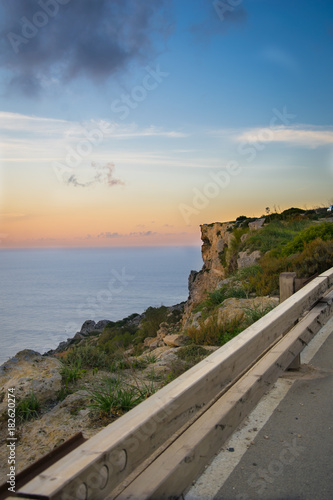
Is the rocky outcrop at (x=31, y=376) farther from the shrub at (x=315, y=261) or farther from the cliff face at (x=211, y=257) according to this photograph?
the cliff face at (x=211, y=257)

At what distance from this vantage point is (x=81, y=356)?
6570mm

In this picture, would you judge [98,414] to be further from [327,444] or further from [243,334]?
[327,444]

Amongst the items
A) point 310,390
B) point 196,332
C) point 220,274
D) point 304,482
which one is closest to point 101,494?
point 304,482

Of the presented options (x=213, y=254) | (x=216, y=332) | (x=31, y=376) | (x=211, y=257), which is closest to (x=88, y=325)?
(x=211, y=257)

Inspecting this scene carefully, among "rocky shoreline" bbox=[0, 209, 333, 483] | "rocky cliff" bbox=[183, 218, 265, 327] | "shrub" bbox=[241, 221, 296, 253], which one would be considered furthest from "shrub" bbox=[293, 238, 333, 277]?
"rocky cliff" bbox=[183, 218, 265, 327]

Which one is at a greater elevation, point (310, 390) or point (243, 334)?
point (243, 334)

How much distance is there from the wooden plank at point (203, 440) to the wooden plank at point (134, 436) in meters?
0.15

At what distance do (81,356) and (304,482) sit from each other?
166 inches

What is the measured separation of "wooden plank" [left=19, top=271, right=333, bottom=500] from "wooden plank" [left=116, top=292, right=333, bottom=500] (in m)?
0.15

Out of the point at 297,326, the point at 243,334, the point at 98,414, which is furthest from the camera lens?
the point at 297,326

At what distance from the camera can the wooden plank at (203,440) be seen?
7.41ft

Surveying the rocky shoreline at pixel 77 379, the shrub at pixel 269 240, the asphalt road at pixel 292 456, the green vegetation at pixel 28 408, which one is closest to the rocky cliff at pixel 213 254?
Result: the shrub at pixel 269 240

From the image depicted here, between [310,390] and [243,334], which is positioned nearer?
[243,334]

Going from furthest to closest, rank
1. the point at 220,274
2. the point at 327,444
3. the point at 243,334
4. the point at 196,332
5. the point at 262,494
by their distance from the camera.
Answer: the point at 220,274
the point at 196,332
the point at 243,334
the point at 327,444
the point at 262,494
